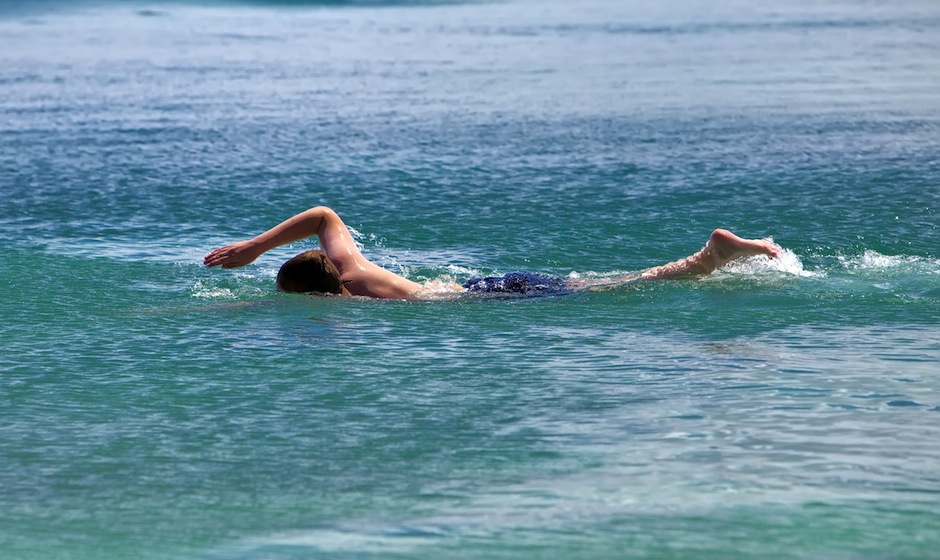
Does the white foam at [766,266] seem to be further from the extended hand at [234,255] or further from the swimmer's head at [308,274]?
the extended hand at [234,255]

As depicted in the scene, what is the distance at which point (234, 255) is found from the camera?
29.4ft

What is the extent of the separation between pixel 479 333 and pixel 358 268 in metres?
1.21

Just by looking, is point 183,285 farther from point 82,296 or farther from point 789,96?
point 789,96

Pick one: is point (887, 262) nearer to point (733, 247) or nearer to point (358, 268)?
point (733, 247)

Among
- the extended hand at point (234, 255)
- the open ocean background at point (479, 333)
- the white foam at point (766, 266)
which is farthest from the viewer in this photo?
the white foam at point (766, 266)

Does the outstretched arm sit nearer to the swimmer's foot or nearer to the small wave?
the swimmer's foot

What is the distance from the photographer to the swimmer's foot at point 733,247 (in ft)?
29.3

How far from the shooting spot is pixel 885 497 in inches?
222

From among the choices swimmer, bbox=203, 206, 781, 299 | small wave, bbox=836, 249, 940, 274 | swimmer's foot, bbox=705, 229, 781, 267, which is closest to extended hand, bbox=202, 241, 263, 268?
swimmer, bbox=203, 206, 781, 299

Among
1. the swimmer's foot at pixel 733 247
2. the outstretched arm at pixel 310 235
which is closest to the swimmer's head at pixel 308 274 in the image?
the outstretched arm at pixel 310 235

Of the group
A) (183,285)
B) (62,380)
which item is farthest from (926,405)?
(183,285)

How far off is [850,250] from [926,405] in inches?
156

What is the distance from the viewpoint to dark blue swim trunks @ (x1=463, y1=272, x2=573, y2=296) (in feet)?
30.3

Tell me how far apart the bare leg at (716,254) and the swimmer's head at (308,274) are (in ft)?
6.90
